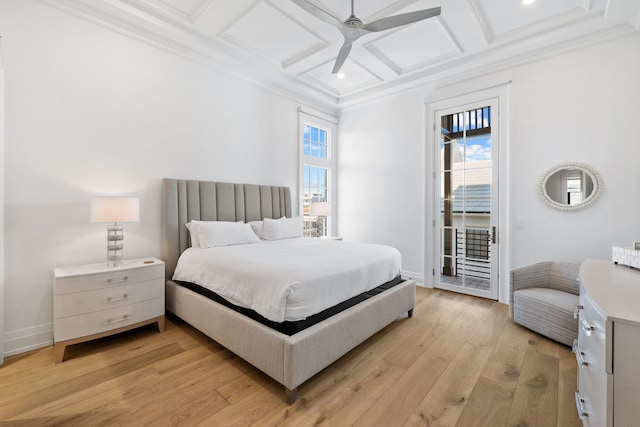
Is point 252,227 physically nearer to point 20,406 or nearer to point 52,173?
point 52,173

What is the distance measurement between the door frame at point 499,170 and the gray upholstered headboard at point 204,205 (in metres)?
2.28

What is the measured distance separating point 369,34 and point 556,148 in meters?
2.51

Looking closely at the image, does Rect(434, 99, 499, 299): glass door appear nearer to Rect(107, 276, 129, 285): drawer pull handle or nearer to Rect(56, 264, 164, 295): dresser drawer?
Rect(56, 264, 164, 295): dresser drawer

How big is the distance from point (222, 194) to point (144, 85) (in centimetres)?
143

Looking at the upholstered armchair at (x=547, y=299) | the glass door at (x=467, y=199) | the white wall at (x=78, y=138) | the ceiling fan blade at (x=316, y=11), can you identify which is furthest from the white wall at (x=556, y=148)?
the white wall at (x=78, y=138)

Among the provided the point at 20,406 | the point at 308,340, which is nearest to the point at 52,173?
the point at 20,406

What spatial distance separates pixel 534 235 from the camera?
3.34 m

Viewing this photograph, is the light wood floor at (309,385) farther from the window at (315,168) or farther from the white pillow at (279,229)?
the window at (315,168)

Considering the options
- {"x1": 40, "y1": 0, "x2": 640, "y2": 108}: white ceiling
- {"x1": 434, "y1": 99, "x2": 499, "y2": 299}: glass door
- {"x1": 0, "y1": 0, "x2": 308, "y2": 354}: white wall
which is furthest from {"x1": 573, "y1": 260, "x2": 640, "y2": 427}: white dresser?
{"x1": 0, "y1": 0, "x2": 308, "y2": 354}: white wall

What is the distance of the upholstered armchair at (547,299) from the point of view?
2.39m

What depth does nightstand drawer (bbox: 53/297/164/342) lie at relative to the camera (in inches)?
85.2

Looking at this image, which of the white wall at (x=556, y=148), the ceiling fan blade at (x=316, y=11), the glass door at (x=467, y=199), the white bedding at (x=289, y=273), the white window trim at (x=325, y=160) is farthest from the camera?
the white window trim at (x=325, y=160)

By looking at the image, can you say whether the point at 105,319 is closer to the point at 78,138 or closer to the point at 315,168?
the point at 78,138

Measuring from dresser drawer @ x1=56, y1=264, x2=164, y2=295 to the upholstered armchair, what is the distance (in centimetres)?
353
